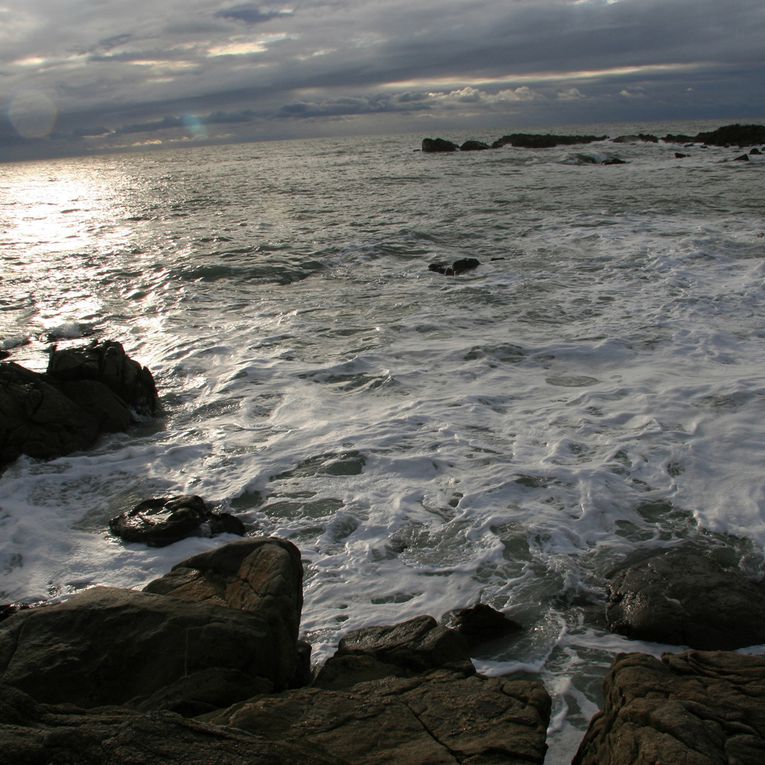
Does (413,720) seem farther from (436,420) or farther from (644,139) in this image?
(644,139)

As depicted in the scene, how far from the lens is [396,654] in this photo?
418cm

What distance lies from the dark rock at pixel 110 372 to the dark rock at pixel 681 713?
22.6 feet

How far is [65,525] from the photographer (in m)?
6.47

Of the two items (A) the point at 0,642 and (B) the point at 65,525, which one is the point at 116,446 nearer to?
(B) the point at 65,525

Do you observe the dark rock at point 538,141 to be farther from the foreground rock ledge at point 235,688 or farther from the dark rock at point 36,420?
the foreground rock ledge at point 235,688

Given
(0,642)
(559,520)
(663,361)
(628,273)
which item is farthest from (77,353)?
(628,273)

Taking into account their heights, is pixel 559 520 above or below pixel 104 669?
below

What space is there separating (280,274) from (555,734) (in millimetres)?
14516

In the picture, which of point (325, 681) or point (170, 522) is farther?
point (170, 522)

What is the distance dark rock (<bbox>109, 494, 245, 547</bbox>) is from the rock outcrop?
1.98 meters

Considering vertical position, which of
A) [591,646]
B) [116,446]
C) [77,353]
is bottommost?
[591,646]

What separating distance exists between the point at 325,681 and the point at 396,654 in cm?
48

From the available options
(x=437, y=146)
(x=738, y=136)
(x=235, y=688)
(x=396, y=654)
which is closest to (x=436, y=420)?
(x=396, y=654)

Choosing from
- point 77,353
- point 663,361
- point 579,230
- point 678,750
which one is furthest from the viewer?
point 579,230
